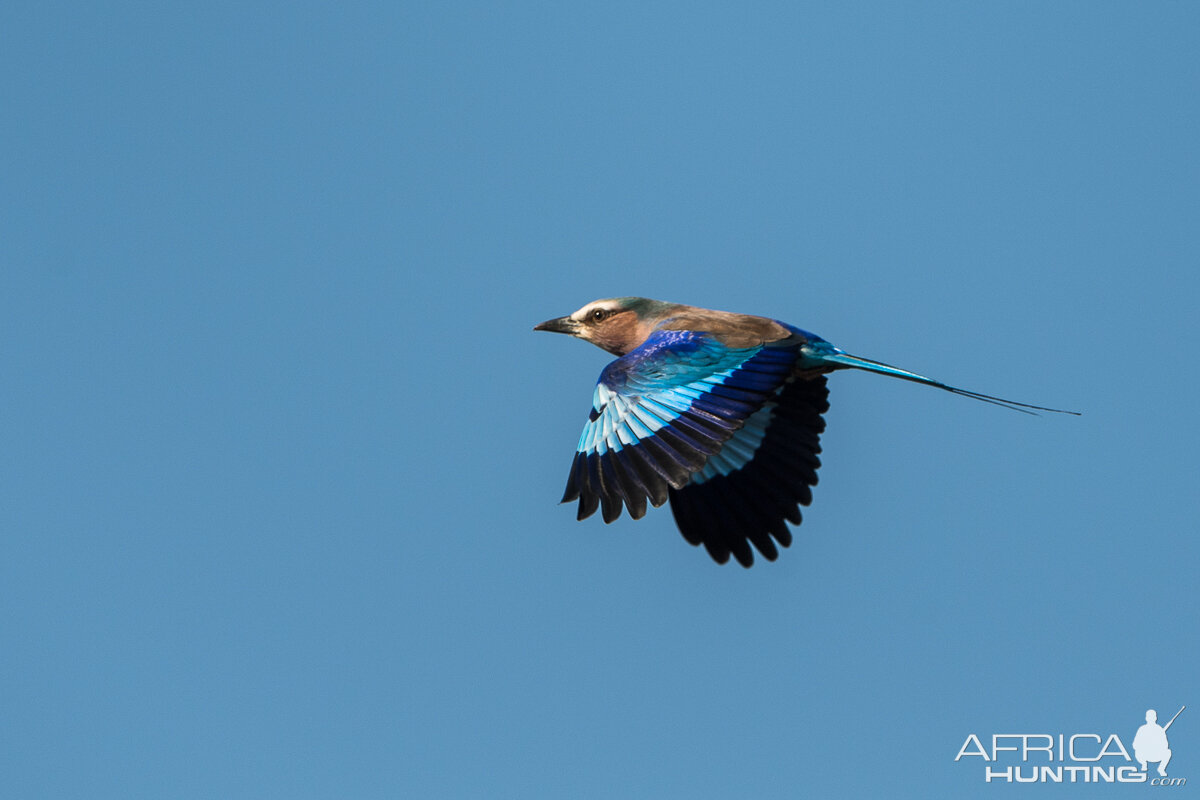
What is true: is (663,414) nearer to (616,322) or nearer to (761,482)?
(761,482)

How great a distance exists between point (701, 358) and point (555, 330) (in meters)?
2.60

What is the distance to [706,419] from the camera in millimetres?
13500

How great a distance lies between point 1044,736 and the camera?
17.3 m

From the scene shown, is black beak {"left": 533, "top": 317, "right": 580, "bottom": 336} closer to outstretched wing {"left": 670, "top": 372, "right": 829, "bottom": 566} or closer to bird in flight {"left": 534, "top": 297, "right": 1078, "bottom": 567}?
bird in flight {"left": 534, "top": 297, "right": 1078, "bottom": 567}

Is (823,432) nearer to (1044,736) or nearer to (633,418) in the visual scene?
(633,418)

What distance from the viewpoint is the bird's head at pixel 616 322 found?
1616 centimetres

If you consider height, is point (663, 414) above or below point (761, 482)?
below

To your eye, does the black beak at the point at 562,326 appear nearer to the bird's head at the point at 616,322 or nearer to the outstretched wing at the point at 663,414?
the bird's head at the point at 616,322

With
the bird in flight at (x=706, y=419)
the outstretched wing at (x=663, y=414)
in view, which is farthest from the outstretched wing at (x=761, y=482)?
the outstretched wing at (x=663, y=414)

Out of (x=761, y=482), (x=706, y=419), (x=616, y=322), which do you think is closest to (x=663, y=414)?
(x=706, y=419)

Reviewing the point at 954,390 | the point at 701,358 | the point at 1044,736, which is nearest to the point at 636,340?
the point at 701,358

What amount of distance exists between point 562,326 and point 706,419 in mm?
3409

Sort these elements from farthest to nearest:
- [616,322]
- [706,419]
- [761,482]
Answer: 1. [616,322]
2. [761,482]
3. [706,419]

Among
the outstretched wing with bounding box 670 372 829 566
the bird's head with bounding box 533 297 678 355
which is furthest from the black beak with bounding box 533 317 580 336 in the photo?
the outstretched wing with bounding box 670 372 829 566
